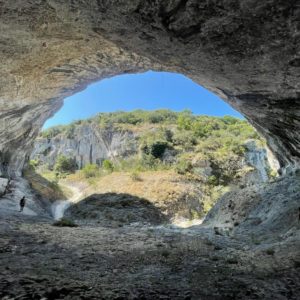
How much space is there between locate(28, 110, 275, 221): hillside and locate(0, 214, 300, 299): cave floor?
14242mm

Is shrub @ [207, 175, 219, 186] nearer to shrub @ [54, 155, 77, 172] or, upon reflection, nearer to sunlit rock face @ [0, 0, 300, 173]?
sunlit rock face @ [0, 0, 300, 173]

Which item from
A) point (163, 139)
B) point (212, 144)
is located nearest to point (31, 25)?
point (212, 144)

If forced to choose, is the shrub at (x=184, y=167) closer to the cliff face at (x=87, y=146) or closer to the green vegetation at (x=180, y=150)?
the green vegetation at (x=180, y=150)

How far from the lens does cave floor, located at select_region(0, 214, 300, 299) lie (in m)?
6.33

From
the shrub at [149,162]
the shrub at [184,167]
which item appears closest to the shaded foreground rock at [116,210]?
the shrub at [184,167]

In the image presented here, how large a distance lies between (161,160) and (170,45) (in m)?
34.2

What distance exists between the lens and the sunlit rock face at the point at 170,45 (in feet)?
23.0

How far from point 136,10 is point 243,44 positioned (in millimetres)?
2347

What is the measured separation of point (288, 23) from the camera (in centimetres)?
661

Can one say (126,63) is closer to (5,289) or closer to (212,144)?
(5,289)

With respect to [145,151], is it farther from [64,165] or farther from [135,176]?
[64,165]

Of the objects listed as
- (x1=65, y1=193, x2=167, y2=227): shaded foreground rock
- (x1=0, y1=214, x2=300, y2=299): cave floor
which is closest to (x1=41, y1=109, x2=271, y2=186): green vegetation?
(x1=65, y1=193, x2=167, y2=227): shaded foreground rock

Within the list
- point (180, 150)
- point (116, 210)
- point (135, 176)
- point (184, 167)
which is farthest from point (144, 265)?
point (180, 150)

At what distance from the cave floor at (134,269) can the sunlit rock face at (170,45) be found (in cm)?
461
